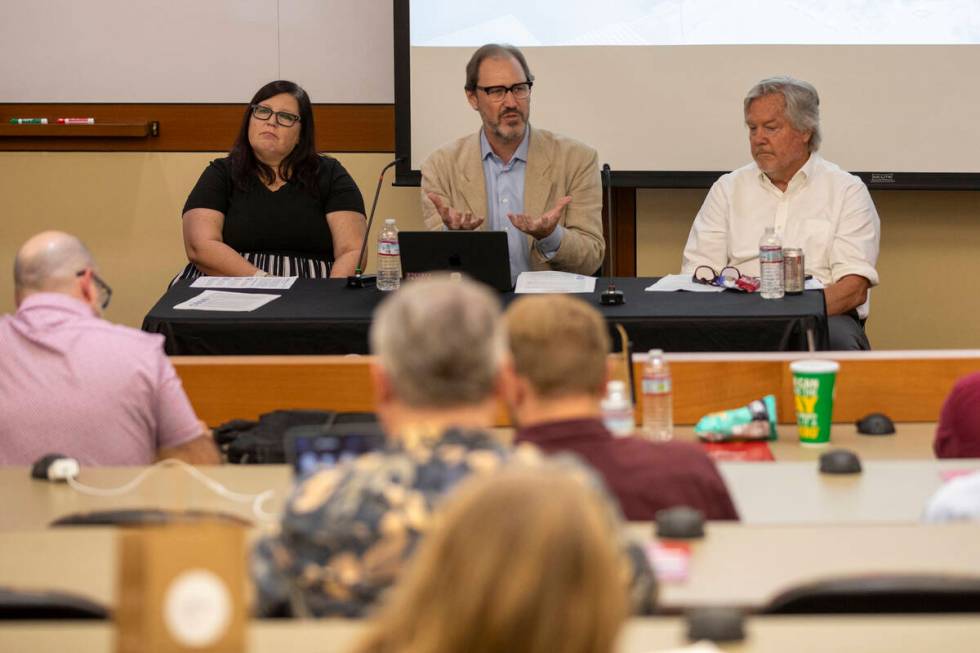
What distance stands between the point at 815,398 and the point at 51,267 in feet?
5.09

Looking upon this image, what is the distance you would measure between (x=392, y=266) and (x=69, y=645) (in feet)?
8.86

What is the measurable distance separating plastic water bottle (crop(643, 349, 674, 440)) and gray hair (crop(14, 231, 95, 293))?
1174mm

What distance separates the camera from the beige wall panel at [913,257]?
18.9 feet

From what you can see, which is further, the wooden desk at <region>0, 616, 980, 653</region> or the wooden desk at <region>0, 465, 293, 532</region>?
the wooden desk at <region>0, 465, 293, 532</region>

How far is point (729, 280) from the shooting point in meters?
4.18

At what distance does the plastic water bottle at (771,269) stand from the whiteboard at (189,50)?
2294mm

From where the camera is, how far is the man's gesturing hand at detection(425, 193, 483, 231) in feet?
14.3

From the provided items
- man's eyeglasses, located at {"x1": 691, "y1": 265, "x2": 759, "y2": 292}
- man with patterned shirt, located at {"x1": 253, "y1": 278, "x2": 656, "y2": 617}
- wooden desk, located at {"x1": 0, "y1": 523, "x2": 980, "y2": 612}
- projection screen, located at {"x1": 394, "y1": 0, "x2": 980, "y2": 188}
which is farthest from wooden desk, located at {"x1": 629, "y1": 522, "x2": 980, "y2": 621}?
projection screen, located at {"x1": 394, "y1": 0, "x2": 980, "y2": 188}

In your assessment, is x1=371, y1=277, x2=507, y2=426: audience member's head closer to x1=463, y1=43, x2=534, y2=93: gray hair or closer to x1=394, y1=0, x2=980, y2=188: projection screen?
x1=463, y1=43, x2=534, y2=93: gray hair

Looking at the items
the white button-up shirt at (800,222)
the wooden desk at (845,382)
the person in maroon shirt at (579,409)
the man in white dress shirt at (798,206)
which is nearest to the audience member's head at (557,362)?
the person in maroon shirt at (579,409)

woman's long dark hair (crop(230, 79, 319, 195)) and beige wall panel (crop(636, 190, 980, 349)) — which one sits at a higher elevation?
woman's long dark hair (crop(230, 79, 319, 195))

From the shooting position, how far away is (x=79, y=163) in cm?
596

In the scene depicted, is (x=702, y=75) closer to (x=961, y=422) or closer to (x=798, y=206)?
(x=798, y=206)

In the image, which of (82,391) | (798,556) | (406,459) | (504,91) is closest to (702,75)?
(504,91)
